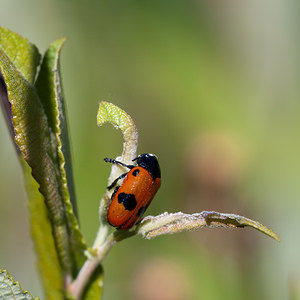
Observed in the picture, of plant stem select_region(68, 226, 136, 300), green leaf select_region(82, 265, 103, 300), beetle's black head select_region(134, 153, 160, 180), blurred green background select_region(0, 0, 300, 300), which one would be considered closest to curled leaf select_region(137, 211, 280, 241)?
plant stem select_region(68, 226, 136, 300)

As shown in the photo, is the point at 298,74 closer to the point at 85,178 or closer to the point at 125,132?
the point at 85,178

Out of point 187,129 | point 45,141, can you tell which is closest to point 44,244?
point 45,141

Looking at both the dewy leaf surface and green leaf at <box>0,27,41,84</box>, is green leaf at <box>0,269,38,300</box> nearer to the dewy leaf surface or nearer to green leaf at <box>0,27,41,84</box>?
the dewy leaf surface

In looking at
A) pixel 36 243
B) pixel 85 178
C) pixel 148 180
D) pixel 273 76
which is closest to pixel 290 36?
pixel 273 76

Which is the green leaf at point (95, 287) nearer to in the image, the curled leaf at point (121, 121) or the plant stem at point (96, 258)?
the plant stem at point (96, 258)

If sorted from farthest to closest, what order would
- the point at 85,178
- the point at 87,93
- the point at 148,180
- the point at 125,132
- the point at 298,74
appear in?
1. the point at 298,74
2. the point at 87,93
3. the point at 85,178
4. the point at 148,180
5. the point at 125,132

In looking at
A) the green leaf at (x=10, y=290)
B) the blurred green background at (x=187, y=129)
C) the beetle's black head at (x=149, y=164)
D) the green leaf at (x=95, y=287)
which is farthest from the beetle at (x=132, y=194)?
the blurred green background at (x=187, y=129)

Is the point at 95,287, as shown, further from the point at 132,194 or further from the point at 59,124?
the point at 59,124
